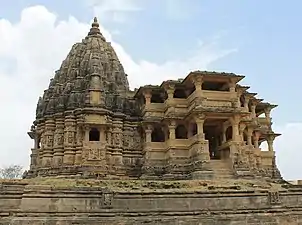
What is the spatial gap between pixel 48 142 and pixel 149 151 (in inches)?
274

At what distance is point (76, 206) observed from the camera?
16031 mm

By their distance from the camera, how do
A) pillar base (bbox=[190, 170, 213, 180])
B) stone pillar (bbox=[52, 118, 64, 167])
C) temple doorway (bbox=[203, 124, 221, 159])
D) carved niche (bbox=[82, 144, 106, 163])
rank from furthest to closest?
temple doorway (bbox=[203, 124, 221, 159])
stone pillar (bbox=[52, 118, 64, 167])
carved niche (bbox=[82, 144, 106, 163])
pillar base (bbox=[190, 170, 213, 180])

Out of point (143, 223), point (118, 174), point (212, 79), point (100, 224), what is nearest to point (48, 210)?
point (100, 224)

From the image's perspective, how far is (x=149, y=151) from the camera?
82.7 feet

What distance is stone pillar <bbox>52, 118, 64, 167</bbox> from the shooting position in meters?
25.1

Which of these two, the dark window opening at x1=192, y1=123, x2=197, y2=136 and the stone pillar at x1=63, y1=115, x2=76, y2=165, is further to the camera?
the dark window opening at x1=192, y1=123, x2=197, y2=136

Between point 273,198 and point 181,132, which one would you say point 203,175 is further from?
point 181,132

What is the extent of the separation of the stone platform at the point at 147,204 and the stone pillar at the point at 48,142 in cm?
715

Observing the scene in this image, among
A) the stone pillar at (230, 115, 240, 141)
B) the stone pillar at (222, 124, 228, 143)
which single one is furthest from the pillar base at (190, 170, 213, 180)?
the stone pillar at (222, 124, 228, 143)

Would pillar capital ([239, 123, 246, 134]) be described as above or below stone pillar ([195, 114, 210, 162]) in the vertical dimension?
above

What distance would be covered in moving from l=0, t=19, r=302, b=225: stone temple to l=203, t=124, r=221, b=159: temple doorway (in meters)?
0.08

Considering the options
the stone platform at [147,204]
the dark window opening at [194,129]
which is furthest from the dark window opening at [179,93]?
the stone platform at [147,204]

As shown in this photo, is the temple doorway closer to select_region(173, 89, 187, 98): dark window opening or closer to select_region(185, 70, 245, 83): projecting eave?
select_region(173, 89, 187, 98): dark window opening

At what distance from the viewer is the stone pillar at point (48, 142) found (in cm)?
2539
